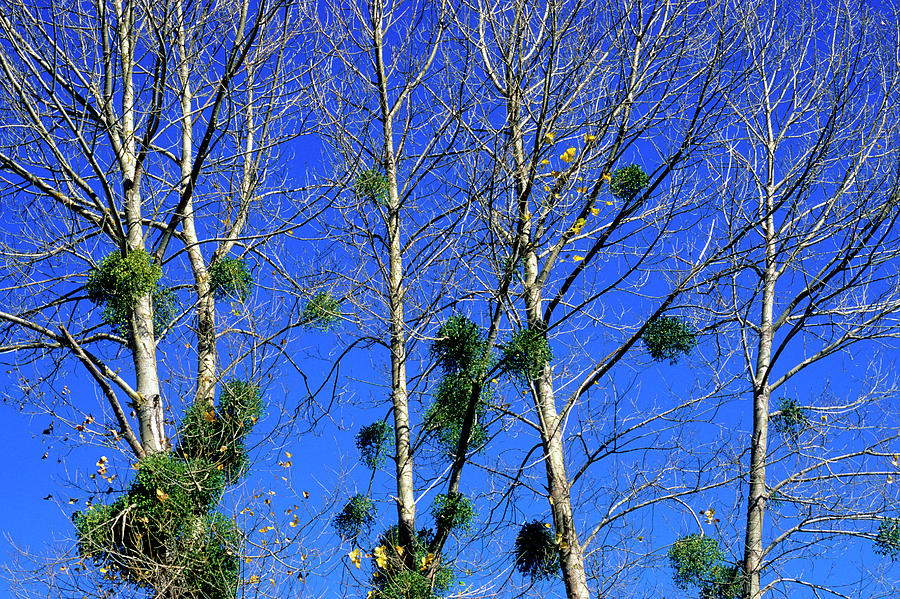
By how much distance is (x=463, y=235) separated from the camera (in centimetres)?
649

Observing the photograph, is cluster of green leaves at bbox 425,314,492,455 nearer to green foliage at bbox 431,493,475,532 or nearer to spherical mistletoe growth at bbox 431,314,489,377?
spherical mistletoe growth at bbox 431,314,489,377

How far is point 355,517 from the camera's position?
7438mm

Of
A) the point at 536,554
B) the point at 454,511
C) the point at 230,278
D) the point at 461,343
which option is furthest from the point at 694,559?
the point at 230,278

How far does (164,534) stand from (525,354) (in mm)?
3326

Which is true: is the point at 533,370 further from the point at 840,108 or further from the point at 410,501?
the point at 840,108

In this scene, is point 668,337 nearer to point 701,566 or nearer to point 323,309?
point 701,566

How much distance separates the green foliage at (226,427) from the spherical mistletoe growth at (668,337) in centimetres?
368

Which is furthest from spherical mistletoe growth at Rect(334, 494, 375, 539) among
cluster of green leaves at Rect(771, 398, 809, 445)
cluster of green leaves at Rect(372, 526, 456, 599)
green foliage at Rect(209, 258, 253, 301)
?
cluster of green leaves at Rect(771, 398, 809, 445)

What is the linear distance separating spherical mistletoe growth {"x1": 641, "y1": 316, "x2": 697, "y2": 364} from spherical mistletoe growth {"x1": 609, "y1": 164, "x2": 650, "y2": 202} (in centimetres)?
123

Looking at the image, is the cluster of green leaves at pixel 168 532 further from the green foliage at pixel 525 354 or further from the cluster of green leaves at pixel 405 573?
the green foliage at pixel 525 354

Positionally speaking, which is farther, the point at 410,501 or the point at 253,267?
the point at 253,267

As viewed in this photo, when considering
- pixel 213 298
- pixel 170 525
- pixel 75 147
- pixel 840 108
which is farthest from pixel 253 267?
pixel 840 108

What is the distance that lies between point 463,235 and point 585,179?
1.06 m

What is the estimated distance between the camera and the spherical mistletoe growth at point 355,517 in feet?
24.4
